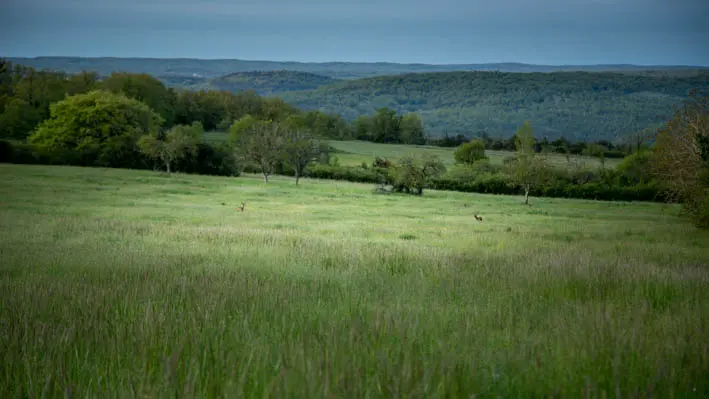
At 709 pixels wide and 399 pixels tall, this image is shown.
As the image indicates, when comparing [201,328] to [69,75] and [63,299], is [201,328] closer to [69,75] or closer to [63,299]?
[63,299]

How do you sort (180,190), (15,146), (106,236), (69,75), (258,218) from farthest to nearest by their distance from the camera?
(69,75) → (15,146) → (180,190) → (258,218) → (106,236)

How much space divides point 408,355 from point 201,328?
2139 millimetres

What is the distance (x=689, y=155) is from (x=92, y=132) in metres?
68.9

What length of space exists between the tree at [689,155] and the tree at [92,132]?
61.1 m

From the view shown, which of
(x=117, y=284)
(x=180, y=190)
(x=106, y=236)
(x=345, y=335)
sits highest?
(x=345, y=335)

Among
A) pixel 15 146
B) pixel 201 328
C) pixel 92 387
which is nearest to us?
pixel 92 387

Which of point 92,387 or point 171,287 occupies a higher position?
point 92,387

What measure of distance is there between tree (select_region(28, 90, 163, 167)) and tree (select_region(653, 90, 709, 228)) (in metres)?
61.1

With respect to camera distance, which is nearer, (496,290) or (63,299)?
(63,299)

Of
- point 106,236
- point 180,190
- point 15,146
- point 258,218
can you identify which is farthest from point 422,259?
point 15,146

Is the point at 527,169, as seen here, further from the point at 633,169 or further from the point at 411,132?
the point at 411,132

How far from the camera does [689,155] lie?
84.8 ft

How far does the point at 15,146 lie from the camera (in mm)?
64812

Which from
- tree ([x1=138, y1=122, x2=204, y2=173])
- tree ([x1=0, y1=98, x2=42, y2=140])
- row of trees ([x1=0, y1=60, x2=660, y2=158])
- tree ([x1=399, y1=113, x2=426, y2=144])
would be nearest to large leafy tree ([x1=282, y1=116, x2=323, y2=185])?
tree ([x1=138, y1=122, x2=204, y2=173])
